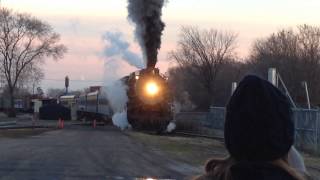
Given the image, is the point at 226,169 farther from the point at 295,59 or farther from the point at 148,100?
the point at 295,59

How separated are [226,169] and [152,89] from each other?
129 ft

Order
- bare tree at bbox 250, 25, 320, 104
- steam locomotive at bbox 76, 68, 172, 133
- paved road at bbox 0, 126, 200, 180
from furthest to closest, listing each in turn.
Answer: bare tree at bbox 250, 25, 320, 104 → steam locomotive at bbox 76, 68, 172, 133 → paved road at bbox 0, 126, 200, 180

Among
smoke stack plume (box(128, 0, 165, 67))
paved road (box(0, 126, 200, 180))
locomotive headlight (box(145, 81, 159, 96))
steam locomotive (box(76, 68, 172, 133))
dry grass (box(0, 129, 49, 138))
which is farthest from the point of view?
smoke stack plume (box(128, 0, 165, 67))

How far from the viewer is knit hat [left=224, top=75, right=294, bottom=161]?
260 cm

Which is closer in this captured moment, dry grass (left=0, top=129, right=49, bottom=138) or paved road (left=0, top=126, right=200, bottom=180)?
paved road (left=0, top=126, right=200, bottom=180)

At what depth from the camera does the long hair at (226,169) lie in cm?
254

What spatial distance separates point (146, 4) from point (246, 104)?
43.0 m

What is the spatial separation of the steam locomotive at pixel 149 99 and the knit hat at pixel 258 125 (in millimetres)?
38670

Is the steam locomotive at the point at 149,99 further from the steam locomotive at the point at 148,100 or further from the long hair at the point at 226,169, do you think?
the long hair at the point at 226,169

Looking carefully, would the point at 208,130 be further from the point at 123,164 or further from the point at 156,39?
the point at 123,164

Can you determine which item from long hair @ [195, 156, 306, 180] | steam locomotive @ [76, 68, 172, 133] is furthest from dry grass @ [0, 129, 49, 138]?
long hair @ [195, 156, 306, 180]

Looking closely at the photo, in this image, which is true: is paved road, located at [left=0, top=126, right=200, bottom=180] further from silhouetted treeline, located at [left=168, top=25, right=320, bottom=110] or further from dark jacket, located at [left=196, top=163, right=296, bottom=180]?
silhouetted treeline, located at [left=168, top=25, right=320, bottom=110]

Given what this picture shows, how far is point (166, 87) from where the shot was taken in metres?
41.8

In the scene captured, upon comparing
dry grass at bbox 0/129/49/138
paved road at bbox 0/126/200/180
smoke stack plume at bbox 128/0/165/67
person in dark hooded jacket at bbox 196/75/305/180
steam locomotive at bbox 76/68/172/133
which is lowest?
paved road at bbox 0/126/200/180
